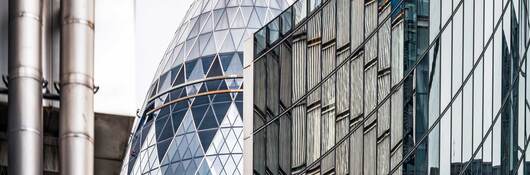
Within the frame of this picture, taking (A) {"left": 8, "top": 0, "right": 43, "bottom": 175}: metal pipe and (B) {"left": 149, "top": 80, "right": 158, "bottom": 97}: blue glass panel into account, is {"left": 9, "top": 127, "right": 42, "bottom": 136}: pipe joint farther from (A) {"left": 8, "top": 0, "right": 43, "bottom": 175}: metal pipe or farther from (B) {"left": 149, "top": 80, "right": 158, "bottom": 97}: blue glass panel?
(B) {"left": 149, "top": 80, "right": 158, "bottom": 97}: blue glass panel

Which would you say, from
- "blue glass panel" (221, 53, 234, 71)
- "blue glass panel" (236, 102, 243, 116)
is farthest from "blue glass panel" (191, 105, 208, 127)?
"blue glass panel" (221, 53, 234, 71)

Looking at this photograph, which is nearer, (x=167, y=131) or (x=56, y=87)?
(x=56, y=87)

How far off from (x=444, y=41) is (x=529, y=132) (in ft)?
13.8

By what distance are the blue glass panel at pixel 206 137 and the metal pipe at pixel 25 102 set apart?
11441 cm

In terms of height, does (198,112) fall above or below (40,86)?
above

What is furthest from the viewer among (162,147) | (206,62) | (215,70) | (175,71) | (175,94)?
(175,71)

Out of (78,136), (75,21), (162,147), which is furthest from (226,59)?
(78,136)

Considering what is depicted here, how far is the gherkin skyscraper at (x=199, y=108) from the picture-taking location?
135125 millimetres

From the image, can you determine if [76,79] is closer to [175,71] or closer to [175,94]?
[175,94]

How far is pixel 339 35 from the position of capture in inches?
2191

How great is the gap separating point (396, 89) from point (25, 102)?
1360 inches

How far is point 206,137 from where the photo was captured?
443 feet

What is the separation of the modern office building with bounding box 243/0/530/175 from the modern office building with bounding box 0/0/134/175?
102ft

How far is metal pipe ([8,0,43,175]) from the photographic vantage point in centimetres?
1978
